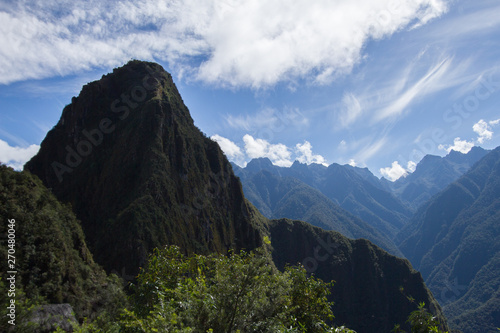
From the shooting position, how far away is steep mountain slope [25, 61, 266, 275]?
81.0 meters

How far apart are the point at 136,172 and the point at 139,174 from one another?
92.9 inches

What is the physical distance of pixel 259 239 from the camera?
14950 cm

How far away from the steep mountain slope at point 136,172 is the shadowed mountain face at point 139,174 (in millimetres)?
372

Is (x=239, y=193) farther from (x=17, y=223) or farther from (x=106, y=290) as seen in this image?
(x=17, y=223)

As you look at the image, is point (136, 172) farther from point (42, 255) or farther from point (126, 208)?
point (42, 255)

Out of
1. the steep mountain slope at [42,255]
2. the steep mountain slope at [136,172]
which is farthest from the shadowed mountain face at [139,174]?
the steep mountain slope at [42,255]

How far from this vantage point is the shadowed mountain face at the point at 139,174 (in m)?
81.2

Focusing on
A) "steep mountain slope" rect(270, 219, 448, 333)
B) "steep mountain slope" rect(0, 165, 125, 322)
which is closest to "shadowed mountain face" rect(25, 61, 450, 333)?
"steep mountain slope" rect(270, 219, 448, 333)

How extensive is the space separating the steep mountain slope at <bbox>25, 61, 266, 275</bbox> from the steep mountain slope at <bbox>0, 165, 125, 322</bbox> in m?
27.8

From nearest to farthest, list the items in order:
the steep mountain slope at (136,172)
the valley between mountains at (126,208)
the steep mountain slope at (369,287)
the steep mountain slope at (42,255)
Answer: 1. the steep mountain slope at (42,255)
2. the valley between mountains at (126,208)
3. the steep mountain slope at (136,172)
4. the steep mountain slope at (369,287)

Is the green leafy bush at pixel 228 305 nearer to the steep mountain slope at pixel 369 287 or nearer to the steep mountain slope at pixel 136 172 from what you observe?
the steep mountain slope at pixel 136 172

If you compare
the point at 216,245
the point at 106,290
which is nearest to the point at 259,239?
the point at 216,245

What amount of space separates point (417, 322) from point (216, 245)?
111 meters

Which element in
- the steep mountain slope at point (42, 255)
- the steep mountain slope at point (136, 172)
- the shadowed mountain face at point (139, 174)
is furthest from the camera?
the shadowed mountain face at point (139, 174)
